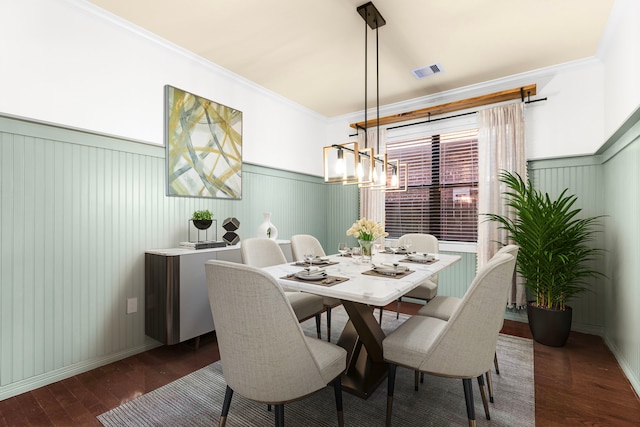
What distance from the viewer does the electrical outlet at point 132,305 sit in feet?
8.06

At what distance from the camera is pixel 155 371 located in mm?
2229

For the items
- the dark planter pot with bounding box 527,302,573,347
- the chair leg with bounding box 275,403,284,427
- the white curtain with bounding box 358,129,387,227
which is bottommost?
the dark planter pot with bounding box 527,302,573,347

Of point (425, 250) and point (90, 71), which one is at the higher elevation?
point (90, 71)

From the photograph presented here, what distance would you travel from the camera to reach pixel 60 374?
2086 mm

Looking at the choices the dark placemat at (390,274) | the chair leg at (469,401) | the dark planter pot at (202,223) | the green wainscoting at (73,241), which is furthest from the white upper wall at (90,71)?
the chair leg at (469,401)

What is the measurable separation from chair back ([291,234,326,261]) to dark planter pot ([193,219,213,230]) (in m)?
0.79

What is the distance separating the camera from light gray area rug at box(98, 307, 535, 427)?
1652 mm

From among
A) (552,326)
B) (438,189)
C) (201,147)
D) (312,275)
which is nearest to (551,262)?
(552,326)

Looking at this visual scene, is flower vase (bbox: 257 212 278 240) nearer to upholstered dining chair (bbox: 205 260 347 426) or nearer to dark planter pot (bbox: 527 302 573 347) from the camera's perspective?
upholstered dining chair (bbox: 205 260 347 426)

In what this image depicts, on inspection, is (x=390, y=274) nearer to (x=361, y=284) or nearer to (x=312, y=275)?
(x=361, y=284)

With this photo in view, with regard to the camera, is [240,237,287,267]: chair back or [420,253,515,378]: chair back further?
[240,237,287,267]: chair back

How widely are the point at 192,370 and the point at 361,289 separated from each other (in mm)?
1600

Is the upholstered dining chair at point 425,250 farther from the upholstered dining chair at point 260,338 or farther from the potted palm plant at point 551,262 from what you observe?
the upholstered dining chair at point 260,338

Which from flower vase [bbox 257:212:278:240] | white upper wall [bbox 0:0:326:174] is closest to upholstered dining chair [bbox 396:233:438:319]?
flower vase [bbox 257:212:278:240]
